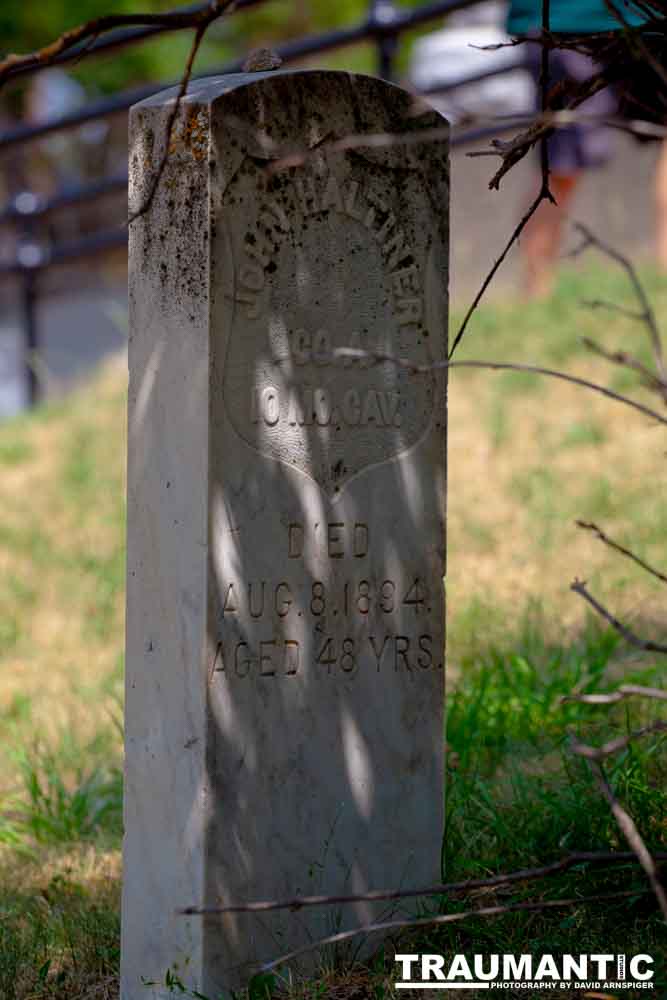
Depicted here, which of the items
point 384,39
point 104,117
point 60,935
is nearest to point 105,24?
point 60,935

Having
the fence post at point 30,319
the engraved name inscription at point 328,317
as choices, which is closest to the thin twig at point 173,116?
the engraved name inscription at point 328,317

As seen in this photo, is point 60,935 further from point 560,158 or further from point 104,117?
point 104,117

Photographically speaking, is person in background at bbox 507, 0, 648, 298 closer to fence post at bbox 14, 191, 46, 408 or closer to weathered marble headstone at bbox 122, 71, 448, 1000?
fence post at bbox 14, 191, 46, 408

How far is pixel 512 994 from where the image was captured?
2.80 m

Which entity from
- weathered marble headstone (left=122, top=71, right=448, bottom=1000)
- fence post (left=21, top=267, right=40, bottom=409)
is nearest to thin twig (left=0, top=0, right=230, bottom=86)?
weathered marble headstone (left=122, top=71, right=448, bottom=1000)

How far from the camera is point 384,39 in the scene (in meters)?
7.07

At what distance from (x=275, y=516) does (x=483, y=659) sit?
66.3 inches

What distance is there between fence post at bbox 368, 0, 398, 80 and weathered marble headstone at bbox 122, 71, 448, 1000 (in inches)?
160

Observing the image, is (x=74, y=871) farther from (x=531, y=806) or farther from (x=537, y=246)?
(x=537, y=246)

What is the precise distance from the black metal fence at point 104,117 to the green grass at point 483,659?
1.28 m

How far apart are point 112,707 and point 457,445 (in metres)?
1.99

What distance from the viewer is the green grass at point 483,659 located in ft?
10.2

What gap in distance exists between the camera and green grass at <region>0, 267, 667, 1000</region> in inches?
122

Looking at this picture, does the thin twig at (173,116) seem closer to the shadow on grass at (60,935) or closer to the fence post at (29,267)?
the shadow on grass at (60,935)
